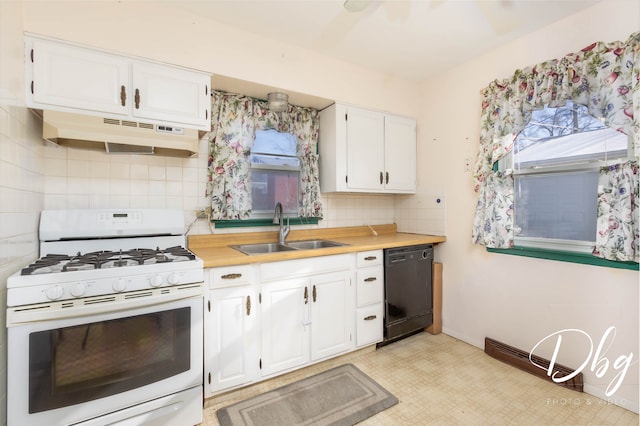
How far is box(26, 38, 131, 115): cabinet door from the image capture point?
1.55 m

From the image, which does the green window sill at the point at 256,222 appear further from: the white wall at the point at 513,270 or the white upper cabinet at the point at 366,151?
the white wall at the point at 513,270

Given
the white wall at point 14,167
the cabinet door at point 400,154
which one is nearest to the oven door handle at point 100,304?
the white wall at point 14,167

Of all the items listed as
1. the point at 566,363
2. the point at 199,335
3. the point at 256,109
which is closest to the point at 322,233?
the point at 256,109

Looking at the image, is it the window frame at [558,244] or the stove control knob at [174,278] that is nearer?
the stove control knob at [174,278]

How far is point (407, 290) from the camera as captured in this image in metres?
2.62

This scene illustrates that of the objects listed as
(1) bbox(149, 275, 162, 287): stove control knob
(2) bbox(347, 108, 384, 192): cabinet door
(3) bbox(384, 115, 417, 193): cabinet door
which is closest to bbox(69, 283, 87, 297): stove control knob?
(1) bbox(149, 275, 162, 287): stove control knob

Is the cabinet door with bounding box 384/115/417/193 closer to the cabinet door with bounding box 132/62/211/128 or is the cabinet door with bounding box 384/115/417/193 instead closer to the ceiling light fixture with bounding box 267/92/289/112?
the ceiling light fixture with bounding box 267/92/289/112

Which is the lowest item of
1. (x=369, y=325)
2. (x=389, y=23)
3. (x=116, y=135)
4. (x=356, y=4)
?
(x=369, y=325)

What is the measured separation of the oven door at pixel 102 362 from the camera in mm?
1242

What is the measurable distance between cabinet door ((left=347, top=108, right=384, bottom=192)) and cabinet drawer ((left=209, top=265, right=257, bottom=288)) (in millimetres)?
1251

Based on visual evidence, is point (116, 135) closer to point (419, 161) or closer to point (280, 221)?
point (280, 221)

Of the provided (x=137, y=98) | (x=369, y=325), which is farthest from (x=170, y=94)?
(x=369, y=325)

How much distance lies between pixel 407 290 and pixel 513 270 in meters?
0.85

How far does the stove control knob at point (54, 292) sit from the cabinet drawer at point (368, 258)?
181cm
